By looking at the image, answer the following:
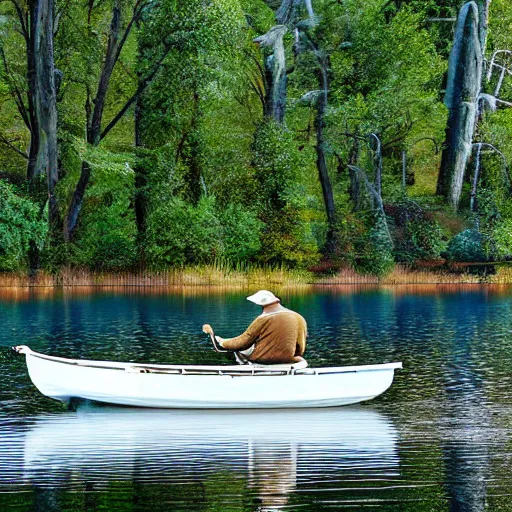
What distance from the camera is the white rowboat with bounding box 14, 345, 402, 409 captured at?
18891 mm

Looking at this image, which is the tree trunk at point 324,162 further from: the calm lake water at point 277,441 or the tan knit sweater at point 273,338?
the tan knit sweater at point 273,338

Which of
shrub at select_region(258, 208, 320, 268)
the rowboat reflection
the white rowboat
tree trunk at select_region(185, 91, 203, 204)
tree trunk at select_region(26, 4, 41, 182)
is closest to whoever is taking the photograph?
the rowboat reflection

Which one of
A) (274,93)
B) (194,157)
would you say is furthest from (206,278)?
(274,93)

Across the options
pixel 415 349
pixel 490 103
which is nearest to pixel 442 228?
pixel 490 103

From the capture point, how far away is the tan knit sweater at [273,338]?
19141 millimetres

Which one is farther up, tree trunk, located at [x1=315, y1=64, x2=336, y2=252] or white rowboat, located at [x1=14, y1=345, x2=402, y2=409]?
tree trunk, located at [x1=315, y1=64, x2=336, y2=252]

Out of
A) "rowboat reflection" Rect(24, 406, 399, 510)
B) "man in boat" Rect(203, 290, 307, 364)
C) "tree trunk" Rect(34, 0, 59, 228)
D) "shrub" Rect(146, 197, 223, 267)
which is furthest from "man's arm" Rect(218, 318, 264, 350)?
"tree trunk" Rect(34, 0, 59, 228)

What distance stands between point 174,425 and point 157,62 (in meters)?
32.9

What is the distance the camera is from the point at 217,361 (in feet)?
85.6

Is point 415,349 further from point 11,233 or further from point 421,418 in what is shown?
point 11,233

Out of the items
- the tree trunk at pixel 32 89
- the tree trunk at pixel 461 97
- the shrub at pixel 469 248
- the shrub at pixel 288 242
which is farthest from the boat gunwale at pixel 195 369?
the tree trunk at pixel 461 97

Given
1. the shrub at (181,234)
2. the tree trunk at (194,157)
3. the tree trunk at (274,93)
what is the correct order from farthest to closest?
the tree trunk at (274,93) → the tree trunk at (194,157) → the shrub at (181,234)

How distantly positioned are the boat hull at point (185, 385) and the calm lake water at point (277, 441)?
24cm

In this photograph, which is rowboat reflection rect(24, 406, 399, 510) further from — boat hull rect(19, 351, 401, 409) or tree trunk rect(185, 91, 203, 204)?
tree trunk rect(185, 91, 203, 204)
